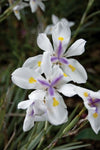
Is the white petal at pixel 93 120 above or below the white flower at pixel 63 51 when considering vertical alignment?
below

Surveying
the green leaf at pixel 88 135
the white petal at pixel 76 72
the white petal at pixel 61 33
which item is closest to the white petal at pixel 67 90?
the white petal at pixel 76 72

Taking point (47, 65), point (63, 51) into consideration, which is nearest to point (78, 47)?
point (63, 51)

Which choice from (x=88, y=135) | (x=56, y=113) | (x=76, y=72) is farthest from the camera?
(x=88, y=135)

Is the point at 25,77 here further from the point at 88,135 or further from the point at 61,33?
the point at 88,135

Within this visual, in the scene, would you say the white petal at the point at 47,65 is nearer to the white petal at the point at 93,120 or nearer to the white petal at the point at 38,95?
the white petal at the point at 38,95

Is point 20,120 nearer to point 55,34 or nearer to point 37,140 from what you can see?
point 37,140

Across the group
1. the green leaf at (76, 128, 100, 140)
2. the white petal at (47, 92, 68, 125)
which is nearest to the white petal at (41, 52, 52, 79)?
the white petal at (47, 92, 68, 125)

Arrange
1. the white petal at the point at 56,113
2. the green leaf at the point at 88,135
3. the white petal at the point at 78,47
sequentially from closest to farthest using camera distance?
1. the white petal at the point at 56,113
2. the white petal at the point at 78,47
3. the green leaf at the point at 88,135
